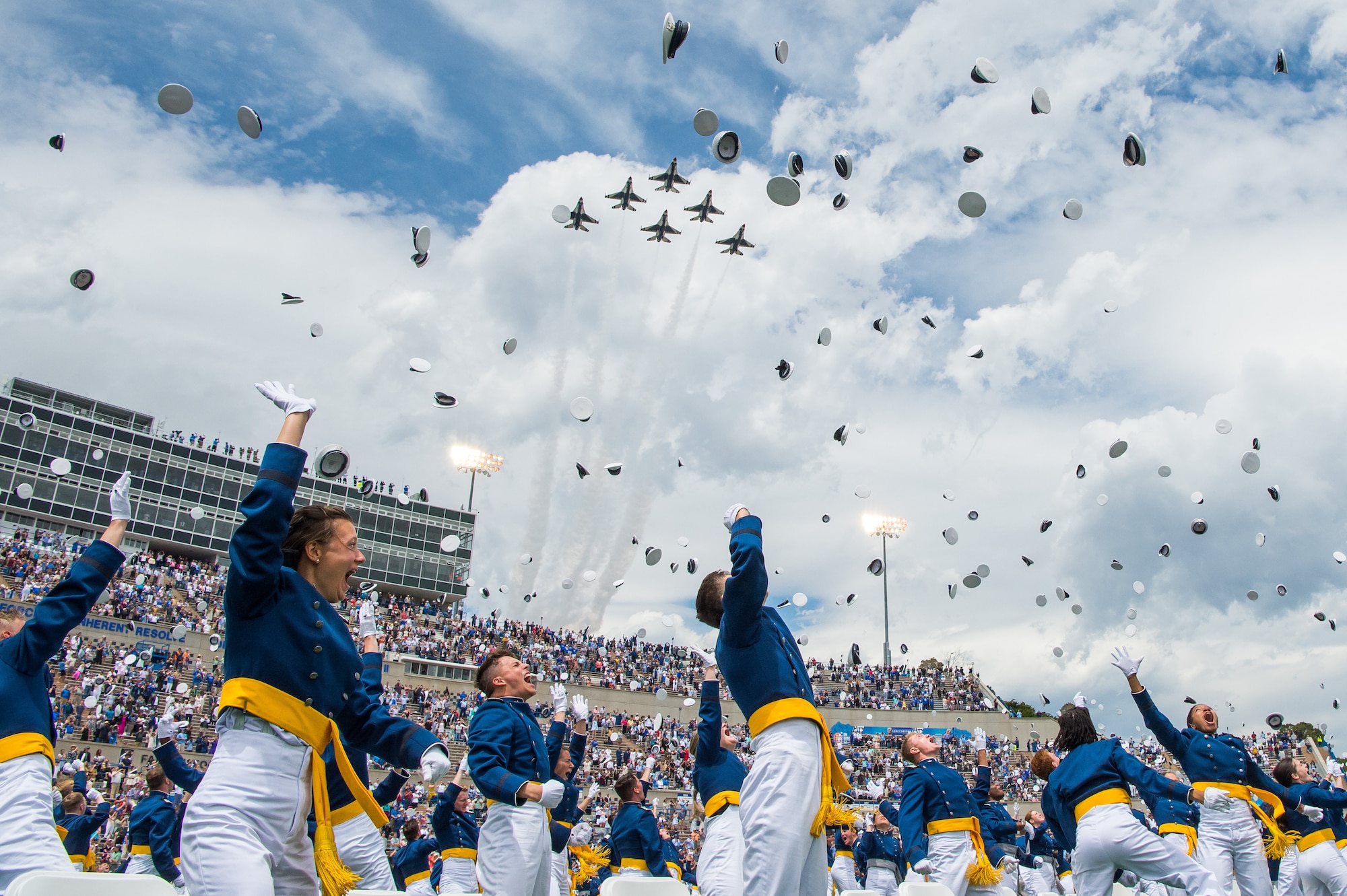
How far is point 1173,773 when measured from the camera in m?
17.5

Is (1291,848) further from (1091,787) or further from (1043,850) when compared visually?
(1091,787)

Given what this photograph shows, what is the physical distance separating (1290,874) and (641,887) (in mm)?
8827

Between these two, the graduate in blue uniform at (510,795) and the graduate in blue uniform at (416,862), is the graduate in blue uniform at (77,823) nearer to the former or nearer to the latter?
the graduate in blue uniform at (416,862)

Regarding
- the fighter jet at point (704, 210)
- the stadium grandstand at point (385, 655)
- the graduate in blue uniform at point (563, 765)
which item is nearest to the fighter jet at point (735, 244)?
the fighter jet at point (704, 210)

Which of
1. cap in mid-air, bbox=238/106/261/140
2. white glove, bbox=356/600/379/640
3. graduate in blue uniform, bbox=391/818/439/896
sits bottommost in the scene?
graduate in blue uniform, bbox=391/818/439/896

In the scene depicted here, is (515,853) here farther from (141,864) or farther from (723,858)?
(141,864)

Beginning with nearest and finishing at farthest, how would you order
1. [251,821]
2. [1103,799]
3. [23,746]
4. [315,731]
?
[251,821] < [315,731] < [23,746] < [1103,799]

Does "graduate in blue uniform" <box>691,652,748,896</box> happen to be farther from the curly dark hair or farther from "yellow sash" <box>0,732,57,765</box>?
"yellow sash" <box>0,732,57,765</box>

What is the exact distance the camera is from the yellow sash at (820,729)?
14.6 ft

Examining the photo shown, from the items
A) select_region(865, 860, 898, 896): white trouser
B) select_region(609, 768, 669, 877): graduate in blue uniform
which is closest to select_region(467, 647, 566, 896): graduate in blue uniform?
select_region(609, 768, 669, 877): graduate in blue uniform

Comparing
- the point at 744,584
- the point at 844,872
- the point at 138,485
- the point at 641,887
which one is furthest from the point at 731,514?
the point at 138,485

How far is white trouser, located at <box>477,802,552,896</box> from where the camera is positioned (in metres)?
5.93

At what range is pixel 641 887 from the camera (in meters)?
5.27

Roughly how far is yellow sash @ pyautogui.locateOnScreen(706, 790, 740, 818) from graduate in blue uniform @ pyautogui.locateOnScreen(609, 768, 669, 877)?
5.36 feet
